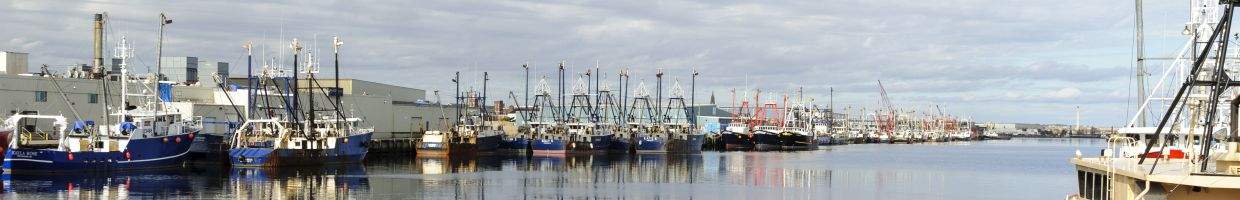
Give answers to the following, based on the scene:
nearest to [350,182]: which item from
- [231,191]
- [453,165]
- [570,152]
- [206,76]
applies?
[231,191]

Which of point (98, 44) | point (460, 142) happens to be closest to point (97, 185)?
point (98, 44)

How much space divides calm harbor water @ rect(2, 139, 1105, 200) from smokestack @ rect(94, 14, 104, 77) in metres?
19.2

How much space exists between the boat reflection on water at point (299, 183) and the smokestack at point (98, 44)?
21.4 meters

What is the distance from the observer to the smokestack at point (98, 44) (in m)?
93.1

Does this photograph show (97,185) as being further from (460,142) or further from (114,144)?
(460,142)

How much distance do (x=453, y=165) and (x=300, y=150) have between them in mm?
12643

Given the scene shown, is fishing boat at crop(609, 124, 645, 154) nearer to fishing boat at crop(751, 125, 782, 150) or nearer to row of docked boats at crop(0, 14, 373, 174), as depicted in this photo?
fishing boat at crop(751, 125, 782, 150)

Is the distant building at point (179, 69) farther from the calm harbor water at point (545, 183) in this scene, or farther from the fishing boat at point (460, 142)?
the calm harbor water at point (545, 183)

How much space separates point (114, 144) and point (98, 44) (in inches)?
1029

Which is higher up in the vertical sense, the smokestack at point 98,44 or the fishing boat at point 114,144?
the smokestack at point 98,44

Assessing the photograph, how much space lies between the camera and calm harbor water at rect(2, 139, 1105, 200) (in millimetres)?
58906

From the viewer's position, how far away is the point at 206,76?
126 m

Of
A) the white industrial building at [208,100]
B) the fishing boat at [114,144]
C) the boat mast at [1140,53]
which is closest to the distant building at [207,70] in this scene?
the white industrial building at [208,100]

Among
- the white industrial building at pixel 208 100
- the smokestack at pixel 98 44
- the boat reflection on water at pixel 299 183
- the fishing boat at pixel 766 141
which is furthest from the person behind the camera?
the fishing boat at pixel 766 141
